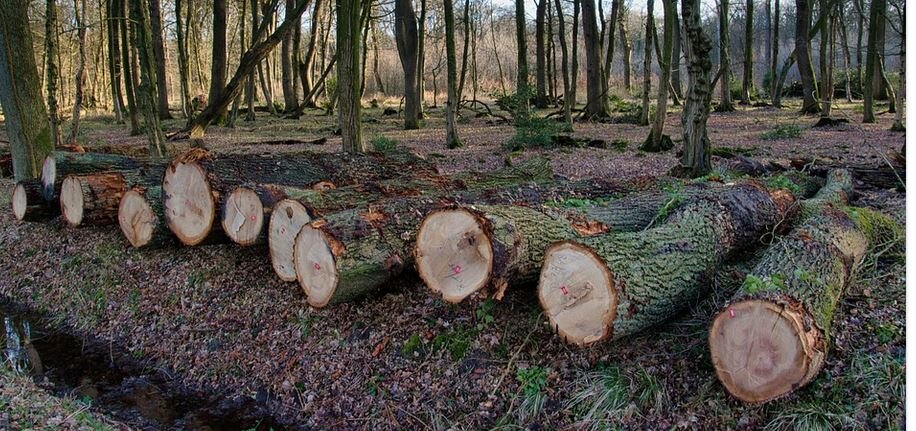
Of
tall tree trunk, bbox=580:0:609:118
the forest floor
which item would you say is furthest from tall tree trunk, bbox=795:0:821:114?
the forest floor

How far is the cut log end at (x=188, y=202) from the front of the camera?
19.0 ft

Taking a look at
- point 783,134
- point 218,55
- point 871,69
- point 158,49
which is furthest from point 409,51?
point 871,69

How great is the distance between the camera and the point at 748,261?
473 cm

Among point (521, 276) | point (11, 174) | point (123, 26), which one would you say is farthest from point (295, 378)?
point (123, 26)

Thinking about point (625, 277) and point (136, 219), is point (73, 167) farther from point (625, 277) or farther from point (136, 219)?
point (625, 277)

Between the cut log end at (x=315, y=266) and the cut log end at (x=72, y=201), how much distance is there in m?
3.47

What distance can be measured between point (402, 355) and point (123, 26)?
17.4 meters

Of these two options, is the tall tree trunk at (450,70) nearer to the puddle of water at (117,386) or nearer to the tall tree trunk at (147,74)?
the tall tree trunk at (147,74)

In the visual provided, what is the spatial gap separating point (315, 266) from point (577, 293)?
190cm

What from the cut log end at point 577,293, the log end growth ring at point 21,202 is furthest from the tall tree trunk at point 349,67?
the cut log end at point 577,293

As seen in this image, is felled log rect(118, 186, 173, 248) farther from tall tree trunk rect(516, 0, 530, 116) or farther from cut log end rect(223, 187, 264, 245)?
tall tree trunk rect(516, 0, 530, 116)

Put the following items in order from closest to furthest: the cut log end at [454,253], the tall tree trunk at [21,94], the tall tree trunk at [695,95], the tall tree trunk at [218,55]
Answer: the cut log end at [454,253]
the tall tree trunk at [695,95]
the tall tree trunk at [21,94]
the tall tree trunk at [218,55]

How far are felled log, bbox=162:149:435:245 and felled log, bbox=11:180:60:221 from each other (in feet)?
8.01

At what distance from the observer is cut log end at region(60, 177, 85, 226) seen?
6809mm
